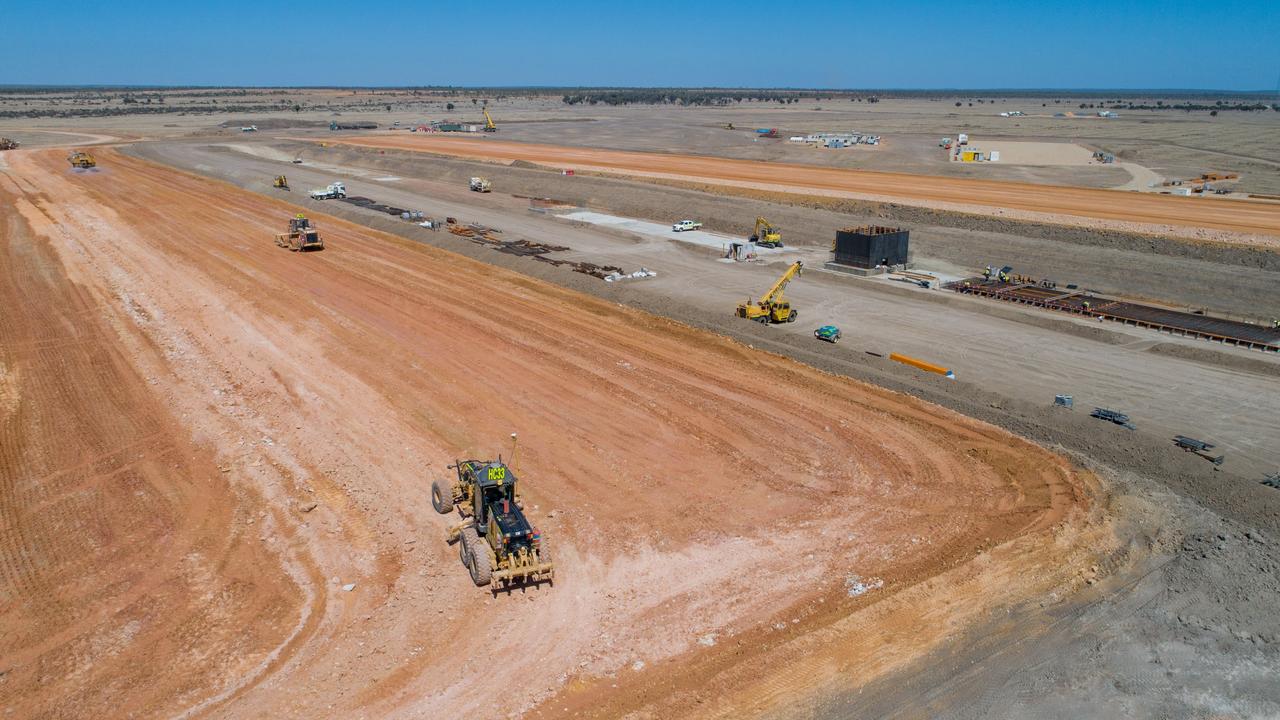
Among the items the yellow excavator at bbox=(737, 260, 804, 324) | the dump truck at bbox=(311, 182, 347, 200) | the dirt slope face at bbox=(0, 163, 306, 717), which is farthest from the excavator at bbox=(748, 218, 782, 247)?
the dump truck at bbox=(311, 182, 347, 200)

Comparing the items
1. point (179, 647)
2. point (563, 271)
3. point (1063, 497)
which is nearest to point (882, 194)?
point (563, 271)

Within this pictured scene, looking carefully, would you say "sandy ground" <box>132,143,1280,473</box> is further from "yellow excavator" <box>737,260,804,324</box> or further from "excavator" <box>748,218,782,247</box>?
"excavator" <box>748,218,782,247</box>

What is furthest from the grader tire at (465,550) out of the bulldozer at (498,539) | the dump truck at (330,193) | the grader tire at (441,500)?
the dump truck at (330,193)

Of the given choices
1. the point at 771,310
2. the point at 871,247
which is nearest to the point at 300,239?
the point at 771,310

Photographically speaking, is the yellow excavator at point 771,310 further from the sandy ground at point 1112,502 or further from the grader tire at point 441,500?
the grader tire at point 441,500

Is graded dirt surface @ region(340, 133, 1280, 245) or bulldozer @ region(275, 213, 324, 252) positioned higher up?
graded dirt surface @ region(340, 133, 1280, 245)
